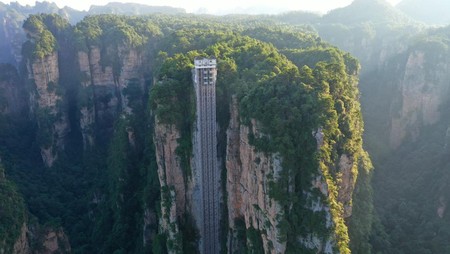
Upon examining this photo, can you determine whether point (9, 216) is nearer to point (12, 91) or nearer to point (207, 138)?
point (207, 138)

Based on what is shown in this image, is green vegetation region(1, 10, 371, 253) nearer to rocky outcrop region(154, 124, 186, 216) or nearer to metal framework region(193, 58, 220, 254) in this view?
rocky outcrop region(154, 124, 186, 216)

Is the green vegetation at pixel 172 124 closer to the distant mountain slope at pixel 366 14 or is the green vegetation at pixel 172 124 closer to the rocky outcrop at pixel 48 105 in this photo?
the rocky outcrop at pixel 48 105

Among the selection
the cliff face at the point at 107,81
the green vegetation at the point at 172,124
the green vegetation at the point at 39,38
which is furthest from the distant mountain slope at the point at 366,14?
the green vegetation at the point at 39,38

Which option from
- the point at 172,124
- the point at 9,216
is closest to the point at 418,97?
the point at 172,124

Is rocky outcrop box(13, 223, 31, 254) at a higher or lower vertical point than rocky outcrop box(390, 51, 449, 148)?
lower

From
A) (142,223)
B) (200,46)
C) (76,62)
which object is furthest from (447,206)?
(76,62)

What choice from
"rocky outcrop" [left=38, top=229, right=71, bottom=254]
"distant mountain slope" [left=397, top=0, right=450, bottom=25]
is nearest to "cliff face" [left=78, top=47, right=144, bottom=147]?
"rocky outcrop" [left=38, top=229, right=71, bottom=254]
